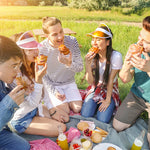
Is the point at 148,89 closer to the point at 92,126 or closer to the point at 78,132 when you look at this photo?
the point at 92,126

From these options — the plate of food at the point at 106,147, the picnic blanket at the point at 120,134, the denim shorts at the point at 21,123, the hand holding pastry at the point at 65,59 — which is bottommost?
the picnic blanket at the point at 120,134

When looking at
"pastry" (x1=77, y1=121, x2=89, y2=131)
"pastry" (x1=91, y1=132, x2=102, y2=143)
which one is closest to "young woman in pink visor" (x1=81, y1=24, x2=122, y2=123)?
"pastry" (x1=77, y1=121, x2=89, y2=131)

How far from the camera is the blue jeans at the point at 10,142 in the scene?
6.69 ft

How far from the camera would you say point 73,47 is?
3.19 metres

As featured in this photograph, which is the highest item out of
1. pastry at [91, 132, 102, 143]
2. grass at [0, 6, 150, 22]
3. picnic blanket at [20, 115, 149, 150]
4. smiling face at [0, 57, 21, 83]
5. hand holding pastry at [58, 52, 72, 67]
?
grass at [0, 6, 150, 22]

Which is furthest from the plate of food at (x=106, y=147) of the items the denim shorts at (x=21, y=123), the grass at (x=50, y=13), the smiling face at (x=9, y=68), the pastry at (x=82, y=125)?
the grass at (x=50, y=13)

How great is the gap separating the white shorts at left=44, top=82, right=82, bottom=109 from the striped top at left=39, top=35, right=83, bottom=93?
0.09 m

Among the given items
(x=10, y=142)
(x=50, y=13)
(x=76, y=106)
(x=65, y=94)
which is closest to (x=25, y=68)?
(x=10, y=142)

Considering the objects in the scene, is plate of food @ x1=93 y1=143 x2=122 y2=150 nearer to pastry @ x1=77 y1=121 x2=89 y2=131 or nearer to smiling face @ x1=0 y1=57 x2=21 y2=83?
pastry @ x1=77 y1=121 x2=89 y2=131

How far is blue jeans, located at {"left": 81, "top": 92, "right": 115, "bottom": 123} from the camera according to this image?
2.86 metres

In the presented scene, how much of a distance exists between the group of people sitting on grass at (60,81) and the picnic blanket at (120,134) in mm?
107

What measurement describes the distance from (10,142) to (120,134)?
→ 174 centimetres

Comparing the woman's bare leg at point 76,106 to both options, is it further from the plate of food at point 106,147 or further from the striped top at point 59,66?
the plate of food at point 106,147

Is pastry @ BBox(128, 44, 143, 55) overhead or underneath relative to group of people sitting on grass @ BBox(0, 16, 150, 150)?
overhead
